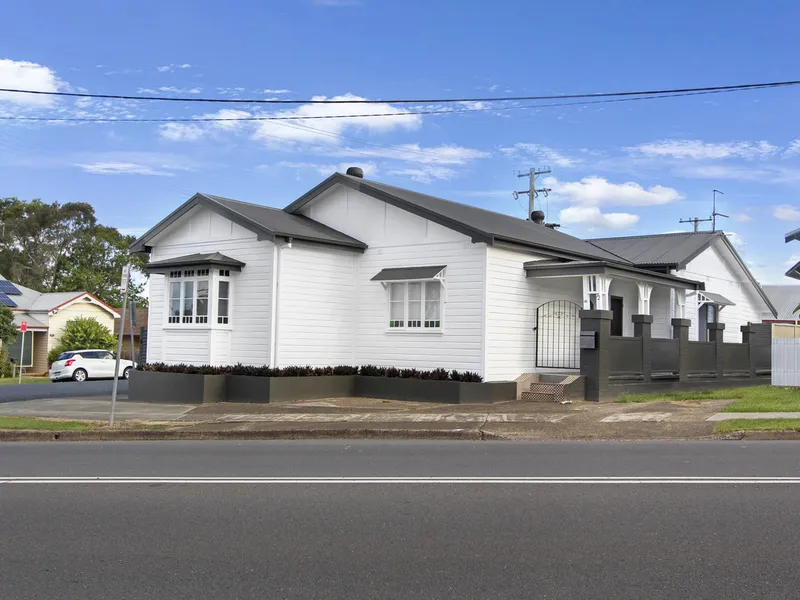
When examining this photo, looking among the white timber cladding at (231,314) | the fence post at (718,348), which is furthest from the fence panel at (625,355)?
the white timber cladding at (231,314)

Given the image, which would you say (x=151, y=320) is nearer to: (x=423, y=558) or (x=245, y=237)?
(x=245, y=237)

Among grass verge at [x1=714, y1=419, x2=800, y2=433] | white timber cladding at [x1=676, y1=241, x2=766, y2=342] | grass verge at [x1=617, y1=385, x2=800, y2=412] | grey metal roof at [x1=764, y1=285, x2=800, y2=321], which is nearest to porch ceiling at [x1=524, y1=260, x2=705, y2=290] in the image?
grass verge at [x1=617, y1=385, x2=800, y2=412]

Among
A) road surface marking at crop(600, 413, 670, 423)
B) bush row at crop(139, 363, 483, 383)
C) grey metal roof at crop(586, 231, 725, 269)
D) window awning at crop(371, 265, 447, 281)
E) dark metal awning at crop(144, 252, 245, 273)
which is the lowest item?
road surface marking at crop(600, 413, 670, 423)

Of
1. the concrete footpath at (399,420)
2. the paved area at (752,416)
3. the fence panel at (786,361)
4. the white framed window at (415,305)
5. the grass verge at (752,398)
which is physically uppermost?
the white framed window at (415,305)

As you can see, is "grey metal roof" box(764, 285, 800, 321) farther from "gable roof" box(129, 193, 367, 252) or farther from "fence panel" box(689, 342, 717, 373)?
"gable roof" box(129, 193, 367, 252)

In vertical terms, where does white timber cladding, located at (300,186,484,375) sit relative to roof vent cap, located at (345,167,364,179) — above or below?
below

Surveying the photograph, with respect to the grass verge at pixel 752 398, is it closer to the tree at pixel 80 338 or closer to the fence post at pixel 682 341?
the fence post at pixel 682 341

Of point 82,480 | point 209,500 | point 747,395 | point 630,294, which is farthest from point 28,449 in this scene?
point 630,294

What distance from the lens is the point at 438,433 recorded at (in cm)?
1323

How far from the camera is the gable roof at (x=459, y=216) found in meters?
18.8

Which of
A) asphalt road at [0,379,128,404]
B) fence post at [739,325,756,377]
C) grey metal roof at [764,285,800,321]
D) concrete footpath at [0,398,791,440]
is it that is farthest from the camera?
grey metal roof at [764,285,800,321]

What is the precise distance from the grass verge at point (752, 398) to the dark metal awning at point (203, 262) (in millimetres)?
9388

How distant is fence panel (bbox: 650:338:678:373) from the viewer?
2048 cm

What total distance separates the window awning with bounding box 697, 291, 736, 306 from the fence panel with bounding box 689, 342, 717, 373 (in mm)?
3354
